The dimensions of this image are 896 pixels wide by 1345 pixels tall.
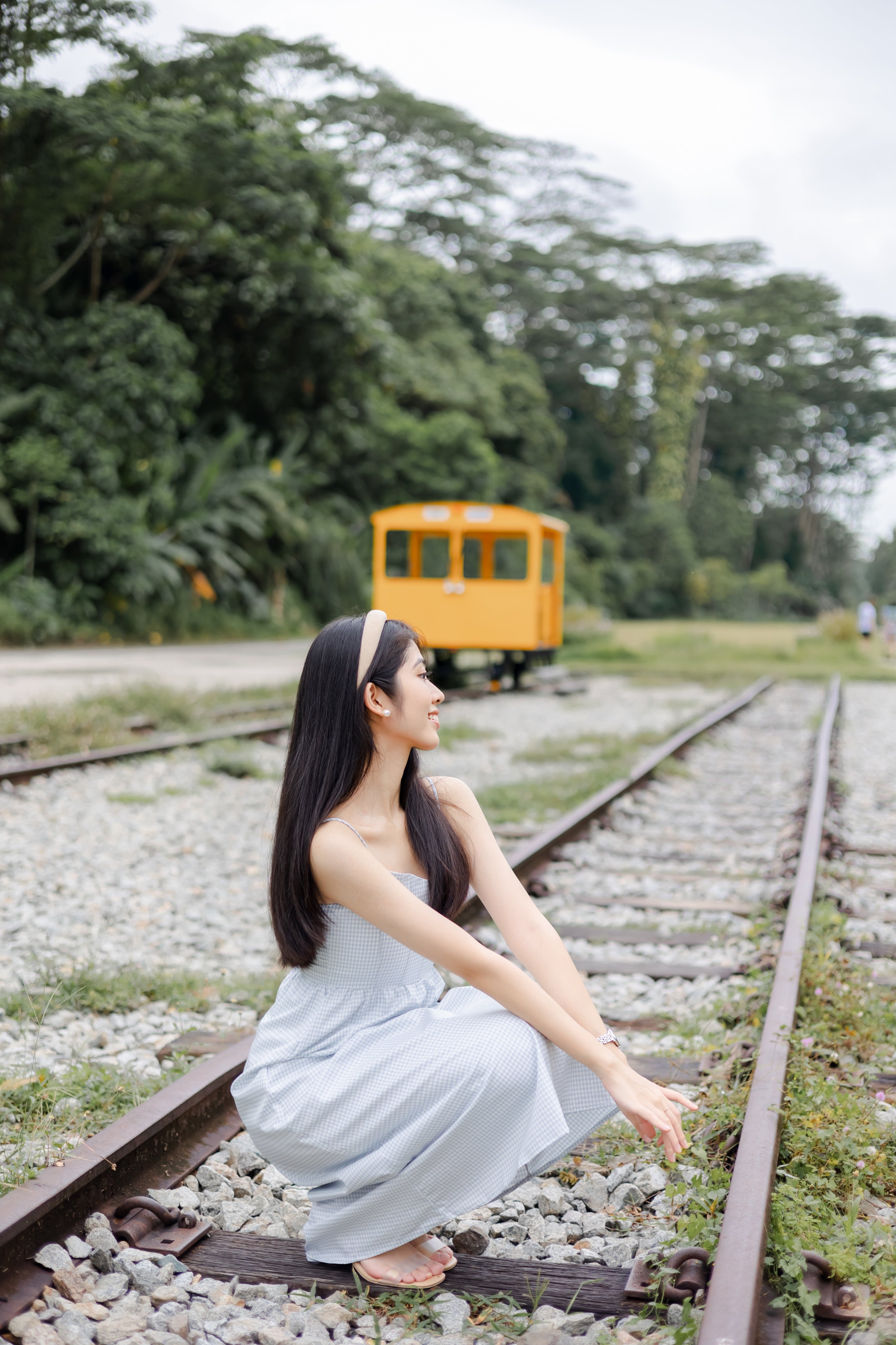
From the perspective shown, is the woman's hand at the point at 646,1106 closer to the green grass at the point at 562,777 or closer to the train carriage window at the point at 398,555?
the green grass at the point at 562,777

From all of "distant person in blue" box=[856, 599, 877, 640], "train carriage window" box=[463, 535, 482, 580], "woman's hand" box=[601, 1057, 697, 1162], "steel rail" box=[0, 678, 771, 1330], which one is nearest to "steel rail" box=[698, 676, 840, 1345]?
"woman's hand" box=[601, 1057, 697, 1162]

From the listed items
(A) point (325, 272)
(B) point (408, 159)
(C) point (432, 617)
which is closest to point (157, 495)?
(A) point (325, 272)

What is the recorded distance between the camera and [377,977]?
91.1 inches

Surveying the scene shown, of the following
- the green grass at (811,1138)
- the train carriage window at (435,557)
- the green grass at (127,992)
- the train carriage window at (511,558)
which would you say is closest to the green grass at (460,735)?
the train carriage window at (511,558)

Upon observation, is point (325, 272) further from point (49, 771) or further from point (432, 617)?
point (49, 771)

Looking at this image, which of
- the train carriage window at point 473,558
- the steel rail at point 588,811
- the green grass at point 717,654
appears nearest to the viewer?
the steel rail at point 588,811

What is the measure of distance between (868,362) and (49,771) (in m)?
51.5

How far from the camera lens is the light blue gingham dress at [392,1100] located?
84.9 inches

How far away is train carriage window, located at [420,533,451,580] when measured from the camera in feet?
46.9

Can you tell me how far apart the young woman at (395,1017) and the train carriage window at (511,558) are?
11775 mm

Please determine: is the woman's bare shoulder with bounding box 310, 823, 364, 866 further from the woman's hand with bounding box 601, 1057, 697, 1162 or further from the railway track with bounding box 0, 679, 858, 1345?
the railway track with bounding box 0, 679, 858, 1345

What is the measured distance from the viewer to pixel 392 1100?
2.17 metres

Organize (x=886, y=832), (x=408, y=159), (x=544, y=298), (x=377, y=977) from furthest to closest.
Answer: (x=544, y=298), (x=408, y=159), (x=886, y=832), (x=377, y=977)

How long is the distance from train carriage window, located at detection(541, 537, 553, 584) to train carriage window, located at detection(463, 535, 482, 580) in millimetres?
682
